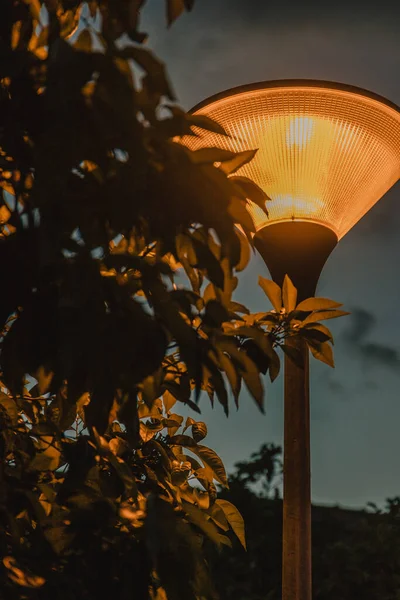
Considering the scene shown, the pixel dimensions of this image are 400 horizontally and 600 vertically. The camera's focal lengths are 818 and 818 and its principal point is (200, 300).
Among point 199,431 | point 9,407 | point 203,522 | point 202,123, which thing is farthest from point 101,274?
point 199,431

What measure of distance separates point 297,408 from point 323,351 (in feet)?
3.20

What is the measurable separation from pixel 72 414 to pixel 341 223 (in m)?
1.92

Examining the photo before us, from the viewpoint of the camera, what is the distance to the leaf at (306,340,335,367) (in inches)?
92.7

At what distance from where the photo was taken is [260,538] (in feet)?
20.3

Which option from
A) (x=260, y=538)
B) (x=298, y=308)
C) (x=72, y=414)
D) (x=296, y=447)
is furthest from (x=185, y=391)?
(x=260, y=538)

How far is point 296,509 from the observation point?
10.2 feet

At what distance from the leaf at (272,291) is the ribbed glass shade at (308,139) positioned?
3.10 ft

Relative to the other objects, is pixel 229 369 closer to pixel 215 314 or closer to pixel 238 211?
pixel 215 314

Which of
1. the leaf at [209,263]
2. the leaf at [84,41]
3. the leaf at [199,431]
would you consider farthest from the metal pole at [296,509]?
the leaf at [84,41]

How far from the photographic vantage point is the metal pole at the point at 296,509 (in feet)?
10.1

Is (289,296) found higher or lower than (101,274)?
higher

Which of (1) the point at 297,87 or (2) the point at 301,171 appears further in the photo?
(2) the point at 301,171

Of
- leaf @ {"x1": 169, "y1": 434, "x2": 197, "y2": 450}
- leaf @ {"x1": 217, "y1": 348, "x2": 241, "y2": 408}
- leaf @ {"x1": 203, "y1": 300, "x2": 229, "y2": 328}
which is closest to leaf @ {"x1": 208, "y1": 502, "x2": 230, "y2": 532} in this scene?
leaf @ {"x1": 169, "y1": 434, "x2": 197, "y2": 450}

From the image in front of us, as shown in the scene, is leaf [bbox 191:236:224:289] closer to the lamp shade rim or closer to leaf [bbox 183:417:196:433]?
leaf [bbox 183:417:196:433]
